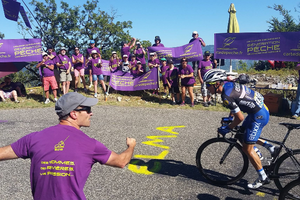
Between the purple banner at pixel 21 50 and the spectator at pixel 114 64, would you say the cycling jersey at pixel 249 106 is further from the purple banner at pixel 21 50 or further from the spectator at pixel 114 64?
the purple banner at pixel 21 50

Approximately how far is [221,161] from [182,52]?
7.97 m

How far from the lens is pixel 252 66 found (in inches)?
736

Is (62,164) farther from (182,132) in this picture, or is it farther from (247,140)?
(182,132)

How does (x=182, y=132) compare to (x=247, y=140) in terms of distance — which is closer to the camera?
(x=247, y=140)

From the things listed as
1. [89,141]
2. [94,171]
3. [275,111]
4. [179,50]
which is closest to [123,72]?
[179,50]

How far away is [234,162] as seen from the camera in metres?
4.78

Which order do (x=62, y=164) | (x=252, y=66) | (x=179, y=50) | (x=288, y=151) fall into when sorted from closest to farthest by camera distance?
(x=62, y=164)
(x=288, y=151)
(x=179, y=50)
(x=252, y=66)

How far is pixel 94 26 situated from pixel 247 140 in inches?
855

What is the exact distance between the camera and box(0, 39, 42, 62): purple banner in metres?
10.7

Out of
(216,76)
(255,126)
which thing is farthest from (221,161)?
(216,76)

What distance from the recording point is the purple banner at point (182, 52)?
38.5 ft

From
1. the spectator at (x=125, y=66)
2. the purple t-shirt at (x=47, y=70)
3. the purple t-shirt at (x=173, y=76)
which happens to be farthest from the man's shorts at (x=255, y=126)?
the purple t-shirt at (x=47, y=70)

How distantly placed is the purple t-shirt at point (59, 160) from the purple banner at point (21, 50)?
949 cm

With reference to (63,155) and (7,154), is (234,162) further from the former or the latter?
(7,154)
